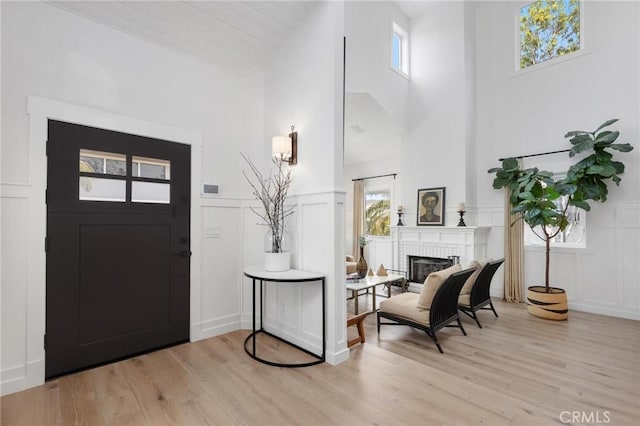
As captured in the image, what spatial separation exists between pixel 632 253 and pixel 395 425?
444 centimetres

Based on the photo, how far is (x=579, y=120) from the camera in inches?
178

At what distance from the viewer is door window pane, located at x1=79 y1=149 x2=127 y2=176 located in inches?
102

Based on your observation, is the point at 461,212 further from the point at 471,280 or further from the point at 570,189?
the point at 471,280

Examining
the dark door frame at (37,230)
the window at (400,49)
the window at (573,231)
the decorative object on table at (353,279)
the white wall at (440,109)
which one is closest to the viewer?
the dark door frame at (37,230)

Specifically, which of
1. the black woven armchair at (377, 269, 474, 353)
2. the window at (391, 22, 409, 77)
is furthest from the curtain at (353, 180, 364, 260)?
the black woven armchair at (377, 269, 474, 353)

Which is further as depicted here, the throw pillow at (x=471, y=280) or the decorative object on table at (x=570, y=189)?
the decorative object on table at (x=570, y=189)

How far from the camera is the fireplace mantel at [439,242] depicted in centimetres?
514

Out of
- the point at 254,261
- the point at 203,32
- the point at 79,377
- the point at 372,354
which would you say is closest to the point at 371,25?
the point at 203,32

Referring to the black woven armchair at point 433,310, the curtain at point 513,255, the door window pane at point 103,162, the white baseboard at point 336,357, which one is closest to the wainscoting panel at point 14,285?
the door window pane at point 103,162

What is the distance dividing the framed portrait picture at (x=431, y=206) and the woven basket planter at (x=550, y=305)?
187 centimetres

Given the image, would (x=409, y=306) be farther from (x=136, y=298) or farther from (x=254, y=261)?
(x=136, y=298)

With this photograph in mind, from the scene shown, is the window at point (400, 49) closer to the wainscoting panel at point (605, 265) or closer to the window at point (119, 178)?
the wainscoting panel at point (605, 265)

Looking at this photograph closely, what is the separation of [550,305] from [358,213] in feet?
14.6
